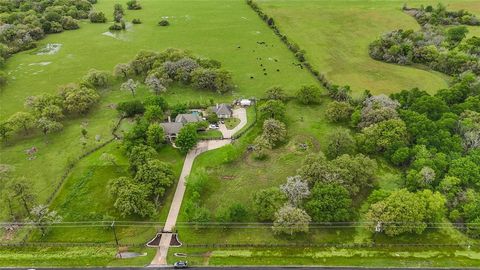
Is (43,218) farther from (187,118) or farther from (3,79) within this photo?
(3,79)

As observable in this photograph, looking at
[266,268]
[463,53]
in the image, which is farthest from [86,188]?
[463,53]

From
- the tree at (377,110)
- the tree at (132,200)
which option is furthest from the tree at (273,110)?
the tree at (132,200)

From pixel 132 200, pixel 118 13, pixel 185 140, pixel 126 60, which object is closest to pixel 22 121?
pixel 185 140

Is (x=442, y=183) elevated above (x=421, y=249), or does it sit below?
above

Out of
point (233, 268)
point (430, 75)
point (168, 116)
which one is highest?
point (430, 75)

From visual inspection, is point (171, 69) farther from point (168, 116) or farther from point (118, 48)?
point (118, 48)

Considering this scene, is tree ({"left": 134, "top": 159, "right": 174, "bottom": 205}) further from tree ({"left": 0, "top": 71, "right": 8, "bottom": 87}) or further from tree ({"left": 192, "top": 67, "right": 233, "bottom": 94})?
tree ({"left": 0, "top": 71, "right": 8, "bottom": 87})
